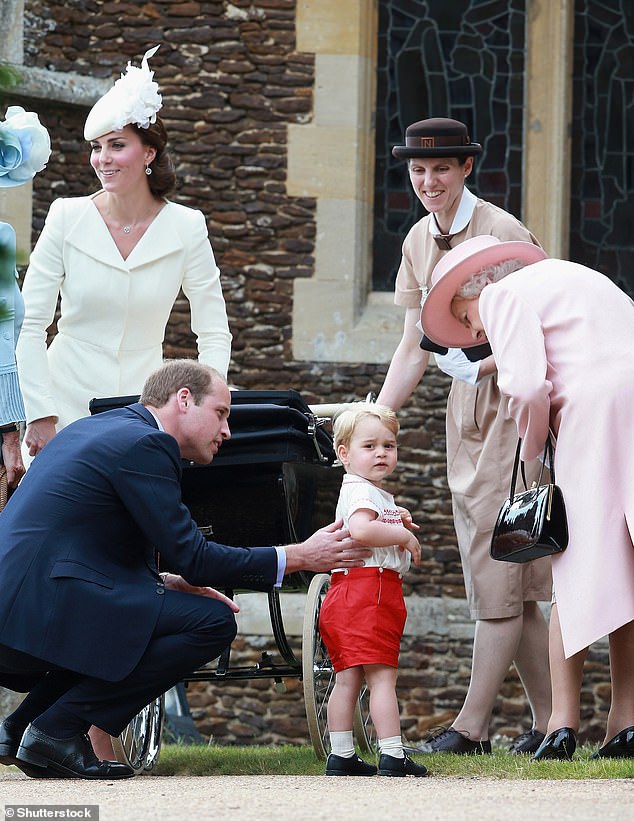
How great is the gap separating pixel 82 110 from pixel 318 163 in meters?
1.49

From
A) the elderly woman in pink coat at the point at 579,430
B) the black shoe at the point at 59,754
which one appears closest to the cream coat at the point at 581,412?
the elderly woman in pink coat at the point at 579,430

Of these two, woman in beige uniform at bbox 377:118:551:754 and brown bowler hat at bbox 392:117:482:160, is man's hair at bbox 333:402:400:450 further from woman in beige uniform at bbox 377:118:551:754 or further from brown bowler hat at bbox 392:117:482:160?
brown bowler hat at bbox 392:117:482:160

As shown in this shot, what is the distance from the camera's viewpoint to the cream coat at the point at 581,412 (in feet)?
14.4

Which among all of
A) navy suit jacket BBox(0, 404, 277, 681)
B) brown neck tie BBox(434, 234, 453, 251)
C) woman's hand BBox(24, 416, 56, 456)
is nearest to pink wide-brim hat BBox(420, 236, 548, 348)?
brown neck tie BBox(434, 234, 453, 251)

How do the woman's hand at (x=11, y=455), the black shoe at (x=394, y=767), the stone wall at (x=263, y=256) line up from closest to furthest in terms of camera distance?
1. the black shoe at (x=394, y=767)
2. the woman's hand at (x=11, y=455)
3. the stone wall at (x=263, y=256)

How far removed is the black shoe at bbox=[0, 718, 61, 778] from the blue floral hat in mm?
1678

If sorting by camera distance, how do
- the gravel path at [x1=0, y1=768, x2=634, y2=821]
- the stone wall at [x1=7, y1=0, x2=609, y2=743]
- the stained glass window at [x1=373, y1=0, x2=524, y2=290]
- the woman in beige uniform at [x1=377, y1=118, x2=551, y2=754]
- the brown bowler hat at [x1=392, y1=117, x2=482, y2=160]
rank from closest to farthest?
1. the gravel path at [x1=0, y1=768, x2=634, y2=821]
2. the woman in beige uniform at [x1=377, y1=118, x2=551, y2=754]
3. the brown bowler hat at [x1=392, y1=117, x2=482, y2=160]
4. the stone wall at [x1=7, y1=0, x2=609, y2=743]
5. the stained glass window at [x1=373, y1=0, x2=524, y2=290]

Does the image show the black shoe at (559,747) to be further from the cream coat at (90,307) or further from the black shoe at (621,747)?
the cream coat at (90,307)

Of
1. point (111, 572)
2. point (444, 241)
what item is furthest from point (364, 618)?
point (444, 241)

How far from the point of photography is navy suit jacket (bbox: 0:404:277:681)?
4289mm

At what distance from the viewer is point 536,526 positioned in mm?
A: 4395

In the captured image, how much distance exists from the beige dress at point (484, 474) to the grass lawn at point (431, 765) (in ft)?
1.87

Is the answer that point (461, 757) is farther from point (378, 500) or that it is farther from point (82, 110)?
point (82, 110)

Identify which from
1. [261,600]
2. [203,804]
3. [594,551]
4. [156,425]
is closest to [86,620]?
[156,425]
